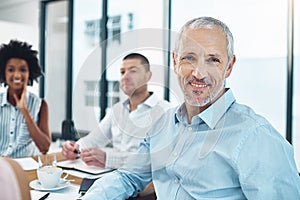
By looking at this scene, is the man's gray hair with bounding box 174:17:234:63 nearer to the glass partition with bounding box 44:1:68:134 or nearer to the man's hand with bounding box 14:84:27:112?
the man's hand with bounding box 14:84:27:112

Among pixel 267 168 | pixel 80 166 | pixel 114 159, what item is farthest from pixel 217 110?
pixel 80 166

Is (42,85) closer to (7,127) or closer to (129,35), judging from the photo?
(7,127)

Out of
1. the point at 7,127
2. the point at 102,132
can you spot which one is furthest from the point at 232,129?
the point at 7,127

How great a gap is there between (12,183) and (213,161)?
0.68 metres

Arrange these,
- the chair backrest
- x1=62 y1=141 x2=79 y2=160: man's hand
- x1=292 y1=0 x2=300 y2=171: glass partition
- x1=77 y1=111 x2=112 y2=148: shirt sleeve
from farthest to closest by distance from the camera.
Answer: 1. x1=292 y1=0 x2=300 y2=171: glass partition
2. x1=77 y1=111 x2=112 y2=148: shirt sleeve
3. x1=62 y1=141 x2=79 y2=160: man's hand
4. the chair backrest

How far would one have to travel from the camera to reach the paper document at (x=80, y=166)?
159 cm

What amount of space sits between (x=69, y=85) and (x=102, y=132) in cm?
184

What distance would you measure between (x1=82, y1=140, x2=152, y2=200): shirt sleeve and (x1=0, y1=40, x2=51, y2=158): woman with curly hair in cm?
104

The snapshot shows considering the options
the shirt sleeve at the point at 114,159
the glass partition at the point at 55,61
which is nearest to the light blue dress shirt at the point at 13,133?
the shirt sleeve at the point at 114,159

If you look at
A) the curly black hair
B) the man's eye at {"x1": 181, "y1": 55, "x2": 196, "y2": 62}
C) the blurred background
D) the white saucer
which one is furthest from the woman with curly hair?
the man's eye at {"x1": 181, "y1": 55, "x2": 196, "y2": 62}

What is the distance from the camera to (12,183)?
58 centimetres

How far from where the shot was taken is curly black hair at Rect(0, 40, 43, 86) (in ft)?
7.20

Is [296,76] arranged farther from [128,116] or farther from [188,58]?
[188,58]

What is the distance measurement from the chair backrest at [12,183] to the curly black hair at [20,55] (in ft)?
5.85
